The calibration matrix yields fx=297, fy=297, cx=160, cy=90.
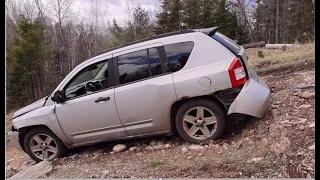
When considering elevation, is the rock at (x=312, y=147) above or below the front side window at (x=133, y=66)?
below

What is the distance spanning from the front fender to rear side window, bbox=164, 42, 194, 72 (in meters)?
1.17

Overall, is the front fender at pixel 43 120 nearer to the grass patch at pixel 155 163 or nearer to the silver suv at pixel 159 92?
the silver suv at pixel 159 92

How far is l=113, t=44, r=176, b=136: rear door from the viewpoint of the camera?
2377 millimetres

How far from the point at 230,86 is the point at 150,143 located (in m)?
0.84

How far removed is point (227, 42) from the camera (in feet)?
8.00

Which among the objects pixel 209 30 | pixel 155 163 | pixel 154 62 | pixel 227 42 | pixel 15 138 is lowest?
pixel 155 163

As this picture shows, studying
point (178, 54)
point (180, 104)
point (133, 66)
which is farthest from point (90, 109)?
point (178, 54)

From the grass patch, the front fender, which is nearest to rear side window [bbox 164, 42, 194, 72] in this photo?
the grass patch

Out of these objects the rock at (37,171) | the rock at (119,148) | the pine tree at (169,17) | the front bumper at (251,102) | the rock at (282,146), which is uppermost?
the pine tree at (169,17)

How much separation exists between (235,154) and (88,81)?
1.43 meters

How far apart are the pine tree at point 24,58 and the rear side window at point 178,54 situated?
1.00 metres

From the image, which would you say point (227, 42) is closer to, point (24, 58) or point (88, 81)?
point (88, 81)

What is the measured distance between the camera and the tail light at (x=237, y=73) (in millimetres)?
2277

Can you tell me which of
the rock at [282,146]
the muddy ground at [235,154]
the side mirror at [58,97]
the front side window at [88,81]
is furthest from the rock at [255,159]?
the side mirror at [58,97]
